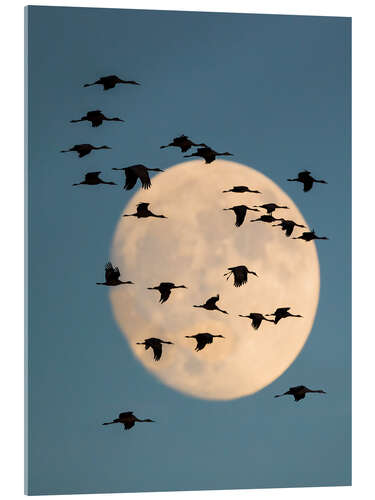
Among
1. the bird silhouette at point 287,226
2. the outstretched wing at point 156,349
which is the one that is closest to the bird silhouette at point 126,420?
the outstretched wing at point 156,349

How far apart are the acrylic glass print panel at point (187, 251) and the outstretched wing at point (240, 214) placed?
0.01m

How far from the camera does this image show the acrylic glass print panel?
7.27 metres

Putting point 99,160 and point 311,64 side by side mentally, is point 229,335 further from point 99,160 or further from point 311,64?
point 311,64

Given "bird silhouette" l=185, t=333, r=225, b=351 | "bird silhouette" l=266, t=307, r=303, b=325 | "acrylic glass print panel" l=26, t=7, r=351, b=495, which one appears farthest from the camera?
"bird silhouette" l=266, t=307, r=303, b=325

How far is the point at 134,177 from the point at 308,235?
4.10 feet

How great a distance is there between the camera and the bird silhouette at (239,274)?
7.46 m

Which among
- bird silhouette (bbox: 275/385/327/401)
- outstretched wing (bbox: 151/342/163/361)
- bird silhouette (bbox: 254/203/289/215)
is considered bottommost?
bird silhouette (bbox: 275/385/327/401)

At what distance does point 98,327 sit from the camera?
23.9 ft

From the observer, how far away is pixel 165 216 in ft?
24.3

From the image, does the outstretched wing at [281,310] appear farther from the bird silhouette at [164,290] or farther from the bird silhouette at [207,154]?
the bird silhouette at [207,154]

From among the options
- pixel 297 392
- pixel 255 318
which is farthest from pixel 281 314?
pixel 297 392

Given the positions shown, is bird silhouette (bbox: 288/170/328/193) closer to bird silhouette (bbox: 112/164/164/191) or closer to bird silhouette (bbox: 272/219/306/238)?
bird silhouette (bbox: 272/219/306/238)

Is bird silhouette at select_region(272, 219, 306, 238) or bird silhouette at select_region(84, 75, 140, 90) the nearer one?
bird silhouette at select_region(84, 75, 140, 90)

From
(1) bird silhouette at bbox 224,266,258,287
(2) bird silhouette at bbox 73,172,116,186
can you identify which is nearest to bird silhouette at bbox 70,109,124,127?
(2) bird silhouette at bbox 73,172,116,186
